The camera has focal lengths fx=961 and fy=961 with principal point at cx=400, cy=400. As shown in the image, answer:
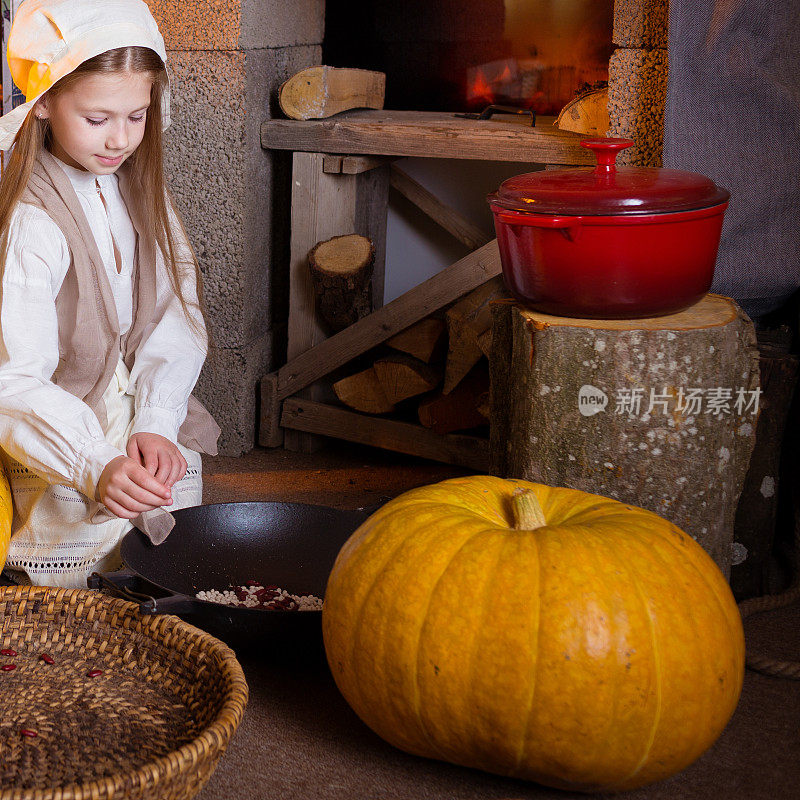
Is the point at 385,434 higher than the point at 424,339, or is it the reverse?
the point at 424,339

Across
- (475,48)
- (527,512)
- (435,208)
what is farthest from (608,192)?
(475,48)

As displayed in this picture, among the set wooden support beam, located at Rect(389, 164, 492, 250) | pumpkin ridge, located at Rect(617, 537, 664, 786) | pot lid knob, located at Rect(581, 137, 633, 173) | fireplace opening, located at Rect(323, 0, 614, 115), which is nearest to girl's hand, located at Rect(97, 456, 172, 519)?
pumpkin ridge, located at Rect(617, 537, 664, 786)

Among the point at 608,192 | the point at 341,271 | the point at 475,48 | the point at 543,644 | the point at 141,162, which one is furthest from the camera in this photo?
the point at 475,48

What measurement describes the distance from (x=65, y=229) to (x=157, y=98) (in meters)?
0.31

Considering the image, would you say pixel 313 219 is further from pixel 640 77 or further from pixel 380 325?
pixel 640 77

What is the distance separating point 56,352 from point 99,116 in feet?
1.41

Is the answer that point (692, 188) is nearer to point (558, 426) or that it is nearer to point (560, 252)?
point (560, 252)

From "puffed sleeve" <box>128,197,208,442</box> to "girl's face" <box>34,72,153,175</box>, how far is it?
305 millimetres

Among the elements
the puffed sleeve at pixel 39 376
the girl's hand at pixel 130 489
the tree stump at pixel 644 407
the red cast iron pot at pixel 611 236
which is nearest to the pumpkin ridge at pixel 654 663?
the tree stump at pixel 644 407

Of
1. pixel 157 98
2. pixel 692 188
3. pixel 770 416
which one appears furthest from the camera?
pixel 770 416

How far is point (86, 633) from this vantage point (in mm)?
1542

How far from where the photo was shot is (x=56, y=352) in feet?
5.79

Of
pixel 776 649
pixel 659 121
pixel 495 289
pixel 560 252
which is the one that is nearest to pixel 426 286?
pixel 495 289

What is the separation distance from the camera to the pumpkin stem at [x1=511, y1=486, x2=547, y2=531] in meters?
1.36
